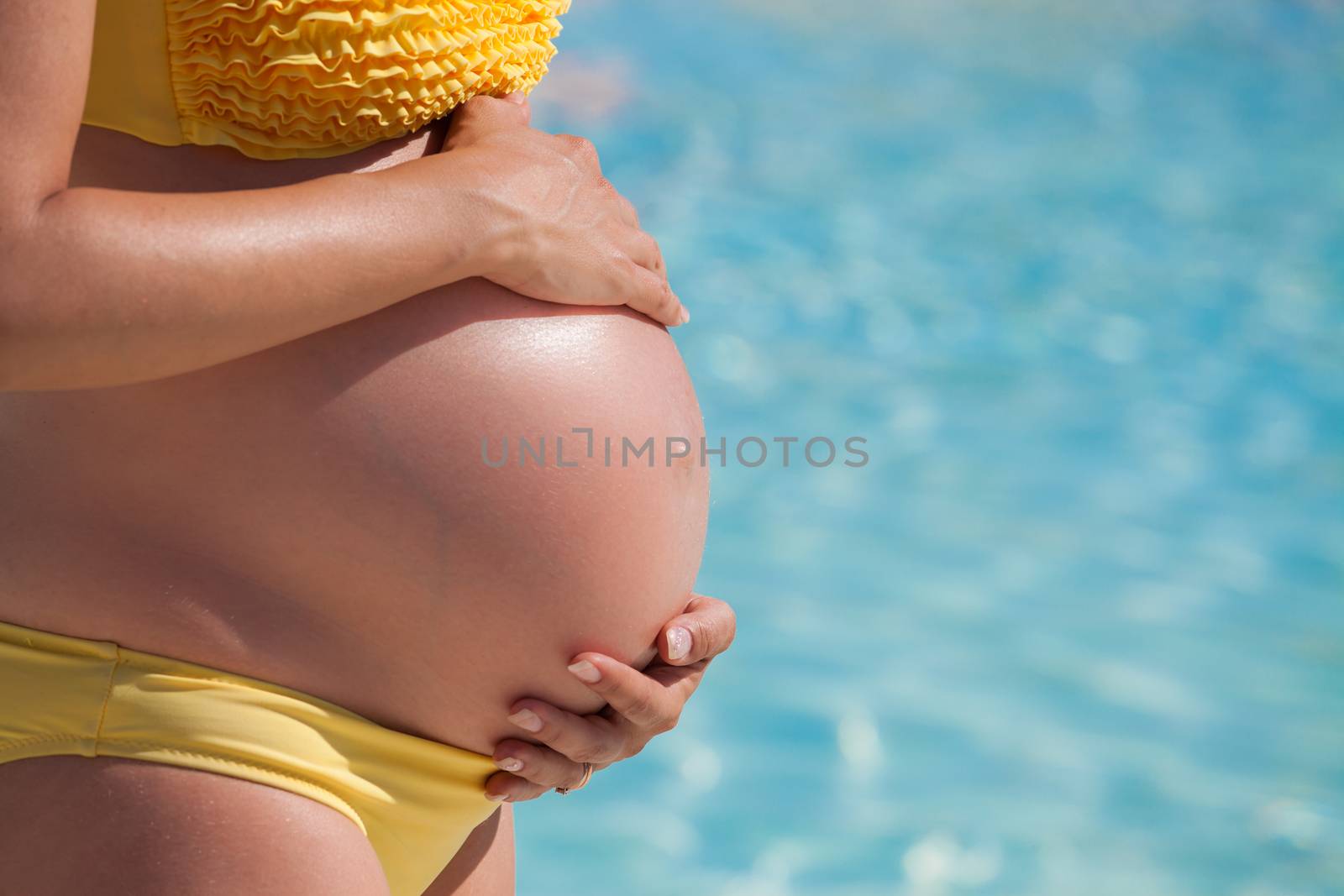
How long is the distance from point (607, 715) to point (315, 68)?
517mm

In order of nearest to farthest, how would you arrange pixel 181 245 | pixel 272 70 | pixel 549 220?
pixel 181 245 < pixel 272 70 < pixel 549 220

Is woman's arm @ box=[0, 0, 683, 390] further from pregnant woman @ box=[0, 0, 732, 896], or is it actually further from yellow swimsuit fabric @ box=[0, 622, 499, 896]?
yellow swimsuit fabric @ box=[0, 622, 499, 896]

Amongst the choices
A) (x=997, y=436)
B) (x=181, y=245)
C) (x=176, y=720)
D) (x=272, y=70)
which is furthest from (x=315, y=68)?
(x=997, y=436)

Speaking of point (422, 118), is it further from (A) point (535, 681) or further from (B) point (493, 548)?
(A) point (535, 681)

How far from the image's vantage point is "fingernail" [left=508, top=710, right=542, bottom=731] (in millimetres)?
960

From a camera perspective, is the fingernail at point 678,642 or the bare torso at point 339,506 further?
the fingernail at point 678,642

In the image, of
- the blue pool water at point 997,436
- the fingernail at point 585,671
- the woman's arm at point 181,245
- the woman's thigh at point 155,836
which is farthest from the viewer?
the blue pool water at point 997,436

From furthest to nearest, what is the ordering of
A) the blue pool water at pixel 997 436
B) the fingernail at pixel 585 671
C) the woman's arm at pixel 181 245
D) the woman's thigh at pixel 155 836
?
1. the blue pool water at pixel 997 436
2. the fingernail at pixel 585 671
3. the woman's thigh at pixel 155 836
4. the woman's arm at pixel 181 245

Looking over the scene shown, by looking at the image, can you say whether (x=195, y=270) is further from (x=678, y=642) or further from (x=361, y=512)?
(x=678, y=642)

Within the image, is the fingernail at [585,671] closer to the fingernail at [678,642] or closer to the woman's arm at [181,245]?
the fingernail at [678,642]

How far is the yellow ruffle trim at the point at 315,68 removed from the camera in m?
0.83

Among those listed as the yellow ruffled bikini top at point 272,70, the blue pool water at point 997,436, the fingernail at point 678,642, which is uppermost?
the blue pool water at point 997,436

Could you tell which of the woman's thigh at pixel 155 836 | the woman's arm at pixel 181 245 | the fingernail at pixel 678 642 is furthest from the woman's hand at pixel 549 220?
the woman's thigh at pixel 155 836

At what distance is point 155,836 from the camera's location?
0.82m
